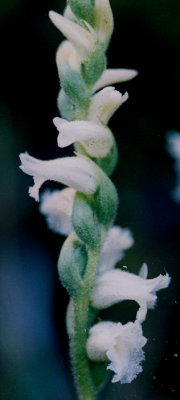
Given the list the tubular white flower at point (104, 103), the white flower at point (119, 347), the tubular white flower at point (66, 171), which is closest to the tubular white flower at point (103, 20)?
the tubular white flower at point (104, 103)

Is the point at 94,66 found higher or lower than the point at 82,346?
higher

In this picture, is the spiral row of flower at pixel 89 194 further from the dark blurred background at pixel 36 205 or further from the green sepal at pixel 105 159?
the dark blurred background at pixel 36 205

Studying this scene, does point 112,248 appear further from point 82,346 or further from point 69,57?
point 69,57

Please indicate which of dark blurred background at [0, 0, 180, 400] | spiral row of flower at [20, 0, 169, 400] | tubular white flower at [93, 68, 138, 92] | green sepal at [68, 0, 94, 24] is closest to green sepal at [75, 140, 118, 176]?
spiral row of flower at [20, 0, 169, 400]

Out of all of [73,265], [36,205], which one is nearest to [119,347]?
[73,265]

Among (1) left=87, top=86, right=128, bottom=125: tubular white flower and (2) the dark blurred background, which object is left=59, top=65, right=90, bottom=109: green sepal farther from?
(2) the dark blurred background

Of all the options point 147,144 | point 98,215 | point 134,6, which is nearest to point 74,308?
point 98,215

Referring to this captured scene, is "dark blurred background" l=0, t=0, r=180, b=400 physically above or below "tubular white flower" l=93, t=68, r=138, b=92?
below
